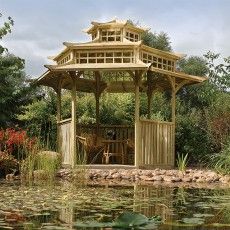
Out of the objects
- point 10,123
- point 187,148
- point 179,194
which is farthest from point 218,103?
point 179,194

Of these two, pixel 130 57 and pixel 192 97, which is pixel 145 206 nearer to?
pixel 130 57

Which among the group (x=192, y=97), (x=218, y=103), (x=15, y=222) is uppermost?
(x=192, y=97)

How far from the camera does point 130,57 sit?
46.3 ft

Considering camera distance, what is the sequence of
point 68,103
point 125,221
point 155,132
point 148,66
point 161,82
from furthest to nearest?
1. point 68,103
2. point 161,82
3. point 155,132
4. point 148,66
5. point 125,221

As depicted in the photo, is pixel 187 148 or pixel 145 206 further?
pixel 187 148

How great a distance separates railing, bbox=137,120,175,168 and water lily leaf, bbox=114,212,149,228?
904 centimetres

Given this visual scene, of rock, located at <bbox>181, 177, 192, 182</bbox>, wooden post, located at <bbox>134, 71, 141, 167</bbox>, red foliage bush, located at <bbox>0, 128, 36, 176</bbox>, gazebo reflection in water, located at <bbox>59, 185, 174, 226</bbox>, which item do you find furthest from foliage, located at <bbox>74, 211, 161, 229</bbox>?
wooden post, located at <bbox>134, 71, 141, 167</bbox>

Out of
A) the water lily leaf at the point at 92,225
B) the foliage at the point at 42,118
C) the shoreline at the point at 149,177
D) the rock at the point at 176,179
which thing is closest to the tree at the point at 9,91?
the foliage at the point at 42,118

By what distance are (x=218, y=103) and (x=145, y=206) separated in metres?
11.0

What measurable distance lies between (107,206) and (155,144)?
25.4 ft

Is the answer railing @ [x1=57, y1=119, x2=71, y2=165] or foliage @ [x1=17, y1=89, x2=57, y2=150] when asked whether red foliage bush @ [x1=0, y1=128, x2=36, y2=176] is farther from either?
foliage @ [x1=17, y1=89, x2=57, y2=150]

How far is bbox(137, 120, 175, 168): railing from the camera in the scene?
14.2m

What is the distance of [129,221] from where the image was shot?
490cm

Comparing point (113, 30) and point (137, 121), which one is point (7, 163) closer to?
point (137, 121)
